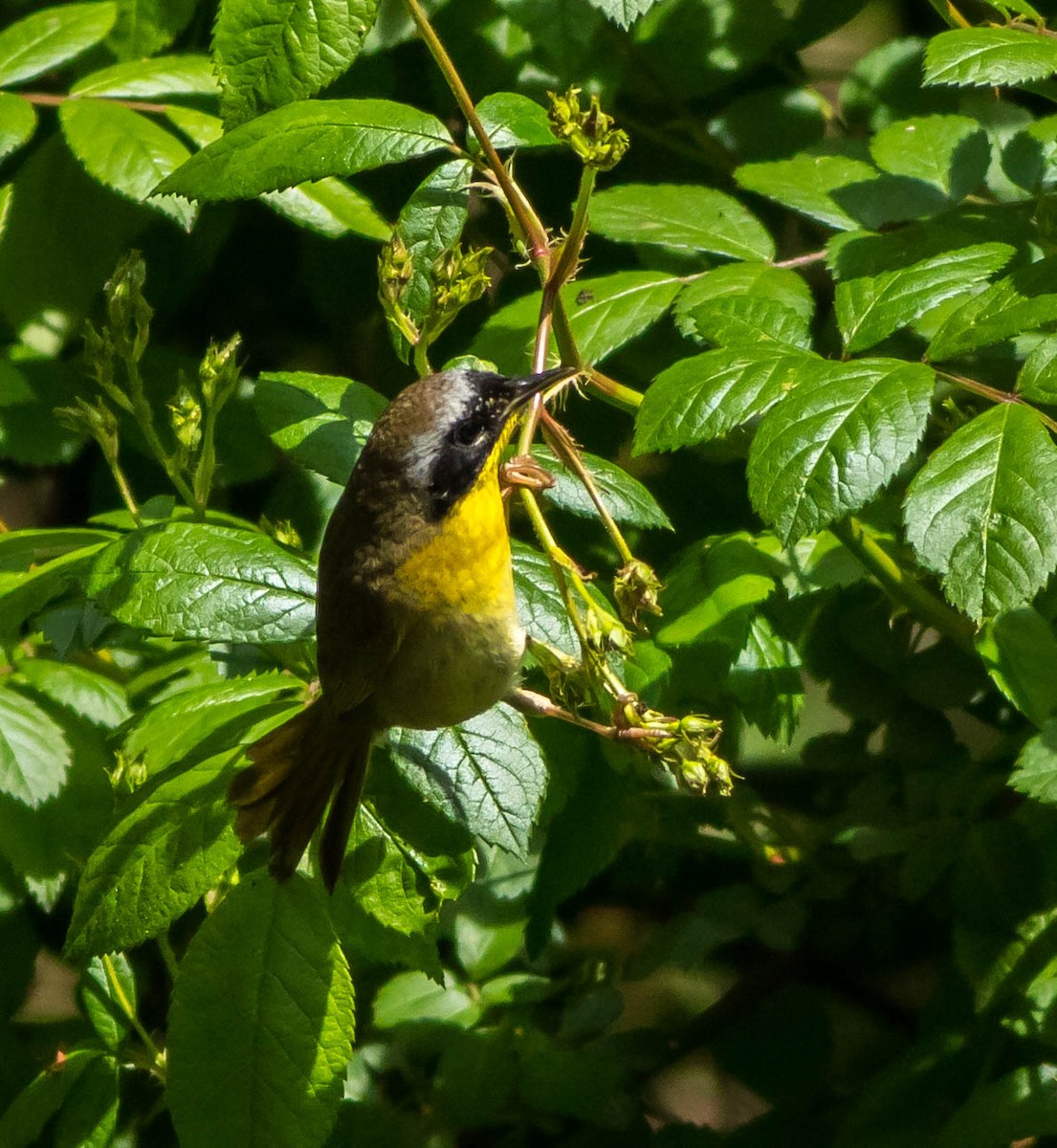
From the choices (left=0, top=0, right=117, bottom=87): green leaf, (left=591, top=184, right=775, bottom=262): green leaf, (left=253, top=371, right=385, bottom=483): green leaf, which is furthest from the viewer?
(left=0, top=0, right=117, bottom=87): green leaf

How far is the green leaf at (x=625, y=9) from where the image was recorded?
5.73 ft

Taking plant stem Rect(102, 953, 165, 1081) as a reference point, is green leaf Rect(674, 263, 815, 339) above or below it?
above

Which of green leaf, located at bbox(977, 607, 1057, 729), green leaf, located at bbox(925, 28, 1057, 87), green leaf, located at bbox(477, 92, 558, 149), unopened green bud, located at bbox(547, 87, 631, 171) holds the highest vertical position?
unopened green bud, located at bbox(547, 87, 631, 171)

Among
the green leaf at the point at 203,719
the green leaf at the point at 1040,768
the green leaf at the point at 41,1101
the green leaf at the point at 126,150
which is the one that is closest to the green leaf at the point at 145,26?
the green leaf at the point at 126,150

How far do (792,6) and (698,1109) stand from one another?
2641mm

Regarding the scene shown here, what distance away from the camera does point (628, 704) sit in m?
1.44

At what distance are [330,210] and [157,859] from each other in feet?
3.25

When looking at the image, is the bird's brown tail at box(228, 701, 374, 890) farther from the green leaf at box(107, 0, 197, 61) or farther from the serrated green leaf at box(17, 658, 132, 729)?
the green leaf at box(107, 0, 197, 61)

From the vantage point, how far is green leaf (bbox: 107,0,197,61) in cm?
221

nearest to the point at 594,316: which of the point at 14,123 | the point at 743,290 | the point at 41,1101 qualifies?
the point at 743,290

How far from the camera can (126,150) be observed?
2.02m

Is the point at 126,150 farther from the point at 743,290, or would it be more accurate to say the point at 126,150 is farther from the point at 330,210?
the point at 743,290

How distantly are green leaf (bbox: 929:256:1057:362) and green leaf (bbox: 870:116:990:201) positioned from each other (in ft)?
1.13

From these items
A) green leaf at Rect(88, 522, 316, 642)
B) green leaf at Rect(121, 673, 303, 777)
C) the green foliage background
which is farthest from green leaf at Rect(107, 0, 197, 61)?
green leaf at Rect(121, 673, 303, 777)
